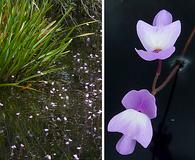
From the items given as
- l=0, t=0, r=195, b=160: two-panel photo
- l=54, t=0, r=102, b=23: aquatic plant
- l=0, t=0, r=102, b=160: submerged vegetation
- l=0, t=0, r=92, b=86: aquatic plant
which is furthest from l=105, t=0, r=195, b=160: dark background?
l=54, t=0, r=102, b=23: aquatic plant

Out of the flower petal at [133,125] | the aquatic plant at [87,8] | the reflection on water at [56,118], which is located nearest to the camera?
the flower petal at [133,125]

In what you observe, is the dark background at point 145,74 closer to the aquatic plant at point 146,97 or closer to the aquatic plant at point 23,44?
the aquatic plant at point 146,97

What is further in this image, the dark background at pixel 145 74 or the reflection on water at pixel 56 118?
the reflection on water at pixel 56 118

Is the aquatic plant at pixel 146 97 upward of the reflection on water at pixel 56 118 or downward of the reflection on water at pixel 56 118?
upward

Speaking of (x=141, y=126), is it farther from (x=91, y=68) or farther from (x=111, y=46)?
(x=91, y=68)

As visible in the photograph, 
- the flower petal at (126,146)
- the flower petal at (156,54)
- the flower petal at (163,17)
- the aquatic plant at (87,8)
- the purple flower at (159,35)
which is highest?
the flower petal at (163,17)

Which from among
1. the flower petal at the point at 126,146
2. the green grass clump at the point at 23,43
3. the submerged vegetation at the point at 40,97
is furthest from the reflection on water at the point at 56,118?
the flower petal at the point at 126,146

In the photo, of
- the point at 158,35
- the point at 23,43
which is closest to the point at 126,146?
the point at 158,35
